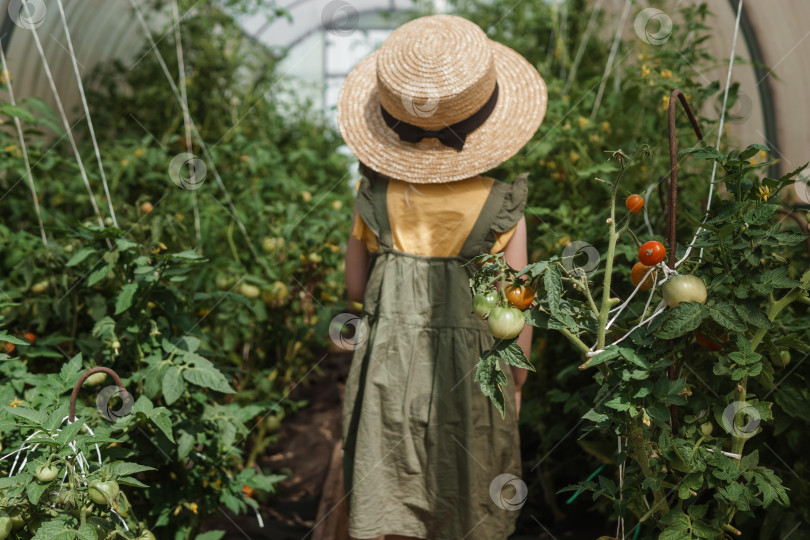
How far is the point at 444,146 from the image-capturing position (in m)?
1.66

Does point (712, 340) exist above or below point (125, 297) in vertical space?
above

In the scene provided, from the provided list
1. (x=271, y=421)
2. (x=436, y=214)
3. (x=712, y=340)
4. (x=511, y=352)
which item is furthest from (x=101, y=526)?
(x=271, y=421)

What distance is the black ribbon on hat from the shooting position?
64.4 inches

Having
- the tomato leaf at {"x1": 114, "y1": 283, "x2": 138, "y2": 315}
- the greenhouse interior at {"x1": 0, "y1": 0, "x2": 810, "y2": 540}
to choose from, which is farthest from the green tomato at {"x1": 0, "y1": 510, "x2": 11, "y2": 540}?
the tomato leaf at {"x1": 114, "y1": 283, "x2": 138, "y2": 315}

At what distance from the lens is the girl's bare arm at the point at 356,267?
1791 millimetres

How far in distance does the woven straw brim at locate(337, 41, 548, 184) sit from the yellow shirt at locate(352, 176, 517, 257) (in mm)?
51

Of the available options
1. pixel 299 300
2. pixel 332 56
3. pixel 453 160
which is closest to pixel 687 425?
pixel 453 160

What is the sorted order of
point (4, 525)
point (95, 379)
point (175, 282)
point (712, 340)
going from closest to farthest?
1. point (4, 525)
2. point (712, 340)
3. point (95, 379)
4. point (175, 282)

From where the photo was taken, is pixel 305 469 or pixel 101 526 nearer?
pixel 101 526

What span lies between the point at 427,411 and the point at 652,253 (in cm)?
76

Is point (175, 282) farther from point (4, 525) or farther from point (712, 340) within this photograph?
point (712, 340)

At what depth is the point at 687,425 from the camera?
1175mm

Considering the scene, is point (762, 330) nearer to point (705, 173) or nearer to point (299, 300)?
point (705, 173)

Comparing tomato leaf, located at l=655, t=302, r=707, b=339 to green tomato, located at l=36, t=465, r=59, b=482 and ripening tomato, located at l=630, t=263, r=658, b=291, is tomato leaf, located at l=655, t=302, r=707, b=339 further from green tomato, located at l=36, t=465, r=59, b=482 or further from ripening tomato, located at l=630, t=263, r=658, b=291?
green tomato, located at l=36, t=465, r=59, b=482
